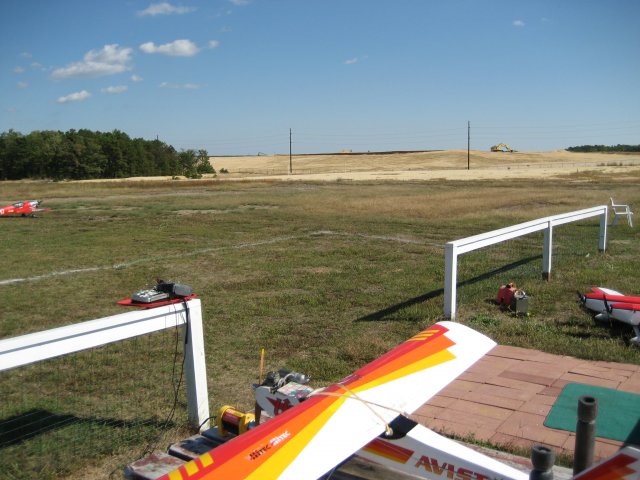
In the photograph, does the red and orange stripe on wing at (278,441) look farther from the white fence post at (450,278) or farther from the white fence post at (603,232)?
the white fence post at (603,232)

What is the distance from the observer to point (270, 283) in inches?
413

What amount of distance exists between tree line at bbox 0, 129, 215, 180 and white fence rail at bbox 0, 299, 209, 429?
79.7 meters

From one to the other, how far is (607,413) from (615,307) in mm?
2393

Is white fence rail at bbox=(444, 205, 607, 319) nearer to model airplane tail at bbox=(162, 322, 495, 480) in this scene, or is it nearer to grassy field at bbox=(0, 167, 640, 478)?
grassy field at bbox=(0, 167, 640, 478)

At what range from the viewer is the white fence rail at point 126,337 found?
11.5 feet

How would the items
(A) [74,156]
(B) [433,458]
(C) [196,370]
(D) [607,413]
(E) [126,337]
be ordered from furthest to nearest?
(A) [74,156]
(D) [607,413]
(C) [196,370]
(E) [126,337]
(B) [433,458]

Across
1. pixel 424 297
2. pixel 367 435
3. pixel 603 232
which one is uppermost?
pixel 367 435

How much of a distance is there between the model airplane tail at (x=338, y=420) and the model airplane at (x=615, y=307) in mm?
3833

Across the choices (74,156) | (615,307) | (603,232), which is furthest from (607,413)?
(74,156)

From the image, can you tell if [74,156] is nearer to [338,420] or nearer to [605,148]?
[338,420]

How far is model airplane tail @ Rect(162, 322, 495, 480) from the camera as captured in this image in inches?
96.3

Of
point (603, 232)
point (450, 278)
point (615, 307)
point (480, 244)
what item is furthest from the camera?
point (603, 232)

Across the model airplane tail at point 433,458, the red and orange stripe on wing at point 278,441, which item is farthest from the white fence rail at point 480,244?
the model airplane tail at point 433,458

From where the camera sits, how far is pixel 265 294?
973cm
